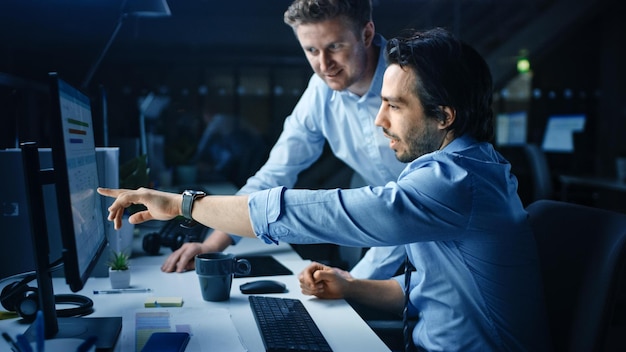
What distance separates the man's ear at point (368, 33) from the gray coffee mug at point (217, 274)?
0.91m

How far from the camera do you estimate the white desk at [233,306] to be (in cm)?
112

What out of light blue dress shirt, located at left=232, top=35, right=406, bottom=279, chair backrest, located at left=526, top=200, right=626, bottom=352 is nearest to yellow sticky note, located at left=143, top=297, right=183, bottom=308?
light blue dress shirt, located at left=232, top=35, right=406, bottom=279

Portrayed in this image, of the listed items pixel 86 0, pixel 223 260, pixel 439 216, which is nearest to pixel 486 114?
pixel 439 216

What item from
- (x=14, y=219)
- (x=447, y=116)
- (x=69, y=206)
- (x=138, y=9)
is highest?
(x=138, y=9)

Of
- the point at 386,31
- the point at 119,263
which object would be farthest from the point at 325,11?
the point at 386,31

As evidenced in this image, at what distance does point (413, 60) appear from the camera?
125 cm

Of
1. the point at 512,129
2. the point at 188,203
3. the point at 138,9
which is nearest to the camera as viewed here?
the point at 188,203

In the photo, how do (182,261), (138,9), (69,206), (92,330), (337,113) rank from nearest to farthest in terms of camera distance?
(69,206) < (92,330) < (182,261) < (337,113) < (138,9)

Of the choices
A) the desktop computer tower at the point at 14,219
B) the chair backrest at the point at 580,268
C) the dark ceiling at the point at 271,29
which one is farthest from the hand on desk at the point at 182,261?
the dark ceiling at the point at 271,29

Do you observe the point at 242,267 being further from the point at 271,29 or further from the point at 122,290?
the point at 271,29

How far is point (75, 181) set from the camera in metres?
Answer: 1.02

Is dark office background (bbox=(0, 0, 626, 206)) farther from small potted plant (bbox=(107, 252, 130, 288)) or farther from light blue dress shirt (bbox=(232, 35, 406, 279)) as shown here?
small potted plant (bbox=(107, 252, 130, 288))

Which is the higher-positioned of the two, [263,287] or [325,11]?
[325,11]

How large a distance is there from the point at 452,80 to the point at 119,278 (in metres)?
0.94
